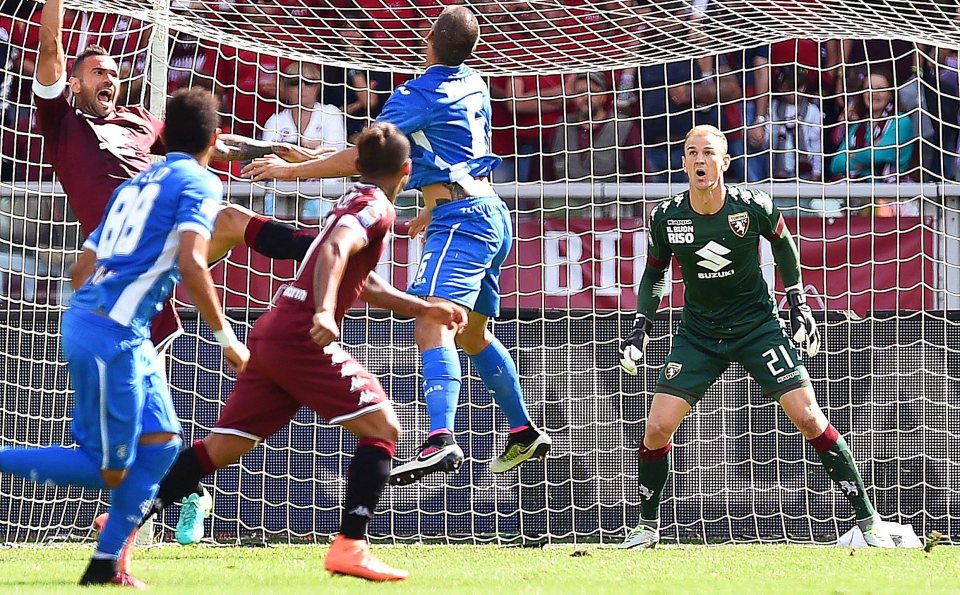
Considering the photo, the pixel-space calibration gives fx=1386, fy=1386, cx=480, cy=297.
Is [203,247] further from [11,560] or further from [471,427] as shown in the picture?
[471,427]

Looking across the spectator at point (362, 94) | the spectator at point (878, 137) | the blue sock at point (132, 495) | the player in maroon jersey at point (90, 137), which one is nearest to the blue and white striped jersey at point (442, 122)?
the player in maroon jersey at point (90, 137)

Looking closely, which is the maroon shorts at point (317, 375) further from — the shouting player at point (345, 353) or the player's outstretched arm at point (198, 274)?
the player's outstretched arm at point (198, 274)

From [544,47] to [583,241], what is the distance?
47.6 inches

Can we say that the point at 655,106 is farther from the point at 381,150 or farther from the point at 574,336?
the point at 381,150

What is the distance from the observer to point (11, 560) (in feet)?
17.7

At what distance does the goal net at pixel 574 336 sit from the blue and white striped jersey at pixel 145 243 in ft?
9.11

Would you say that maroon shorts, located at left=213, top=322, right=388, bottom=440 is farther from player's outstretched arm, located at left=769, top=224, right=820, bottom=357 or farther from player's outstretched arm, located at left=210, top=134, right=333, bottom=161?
player's outstretched arm, located at left=769, top=224, right=820, bottom=357

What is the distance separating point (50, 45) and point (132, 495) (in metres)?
1.88

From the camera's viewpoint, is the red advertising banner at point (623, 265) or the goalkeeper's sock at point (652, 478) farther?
the red advertising banner at point (623, 265)

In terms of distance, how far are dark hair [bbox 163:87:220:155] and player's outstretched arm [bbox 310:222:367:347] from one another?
49cm

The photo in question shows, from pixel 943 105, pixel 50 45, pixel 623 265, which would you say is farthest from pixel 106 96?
pixel 943 105

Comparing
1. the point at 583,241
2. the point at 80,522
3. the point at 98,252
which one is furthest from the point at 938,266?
the point at 98,252

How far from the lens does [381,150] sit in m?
4.52

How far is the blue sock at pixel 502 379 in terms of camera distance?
19.6 ft
